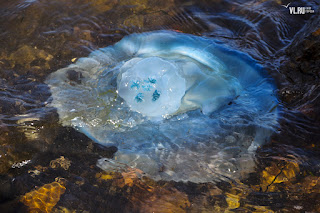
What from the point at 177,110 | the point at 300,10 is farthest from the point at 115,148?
the point at 300,10

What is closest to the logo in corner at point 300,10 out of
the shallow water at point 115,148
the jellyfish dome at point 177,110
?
the shallow water at point 115,148

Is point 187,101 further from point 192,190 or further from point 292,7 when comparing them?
point 292,7

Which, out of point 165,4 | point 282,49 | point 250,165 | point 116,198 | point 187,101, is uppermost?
point 165,4

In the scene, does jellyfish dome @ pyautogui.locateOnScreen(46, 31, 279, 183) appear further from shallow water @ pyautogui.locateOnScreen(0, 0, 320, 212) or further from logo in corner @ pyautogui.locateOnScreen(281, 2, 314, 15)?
logo in corner @ pyautogui.locateOnScreen(281, 2, 314, 15)

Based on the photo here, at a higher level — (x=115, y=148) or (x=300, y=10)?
(x=300, y=10)

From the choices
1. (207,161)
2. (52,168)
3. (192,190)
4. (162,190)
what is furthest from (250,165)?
(52,168)

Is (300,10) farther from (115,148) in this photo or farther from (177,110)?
(115,148)

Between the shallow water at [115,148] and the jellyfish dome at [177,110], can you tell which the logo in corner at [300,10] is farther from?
the jellyfish dome at [177,110]
